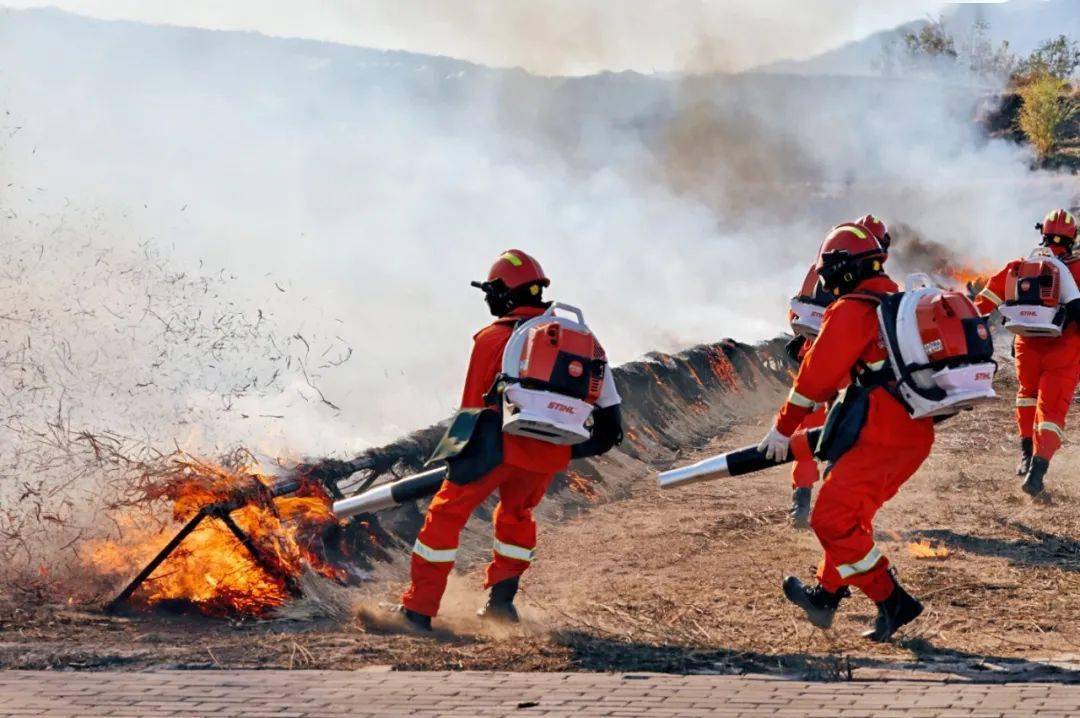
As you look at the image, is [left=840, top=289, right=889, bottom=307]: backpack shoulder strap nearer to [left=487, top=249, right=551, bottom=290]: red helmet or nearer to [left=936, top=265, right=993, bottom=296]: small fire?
[left=487, top=249, right=551, bottom=290]: red helmet

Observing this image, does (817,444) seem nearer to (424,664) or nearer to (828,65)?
(424,664)

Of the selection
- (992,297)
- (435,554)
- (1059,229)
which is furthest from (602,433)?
(1059,229)

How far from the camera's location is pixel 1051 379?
10742 millimetres

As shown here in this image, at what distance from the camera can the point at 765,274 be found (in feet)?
94.7

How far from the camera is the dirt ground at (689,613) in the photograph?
6109 millimetres

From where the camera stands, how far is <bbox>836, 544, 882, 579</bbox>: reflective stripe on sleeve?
6605 millimetres

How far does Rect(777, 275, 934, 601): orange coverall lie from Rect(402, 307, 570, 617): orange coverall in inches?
52.6

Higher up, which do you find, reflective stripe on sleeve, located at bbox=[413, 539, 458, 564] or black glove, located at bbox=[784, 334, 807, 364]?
black glove, located at bbox=[784, 334, 807, 364]

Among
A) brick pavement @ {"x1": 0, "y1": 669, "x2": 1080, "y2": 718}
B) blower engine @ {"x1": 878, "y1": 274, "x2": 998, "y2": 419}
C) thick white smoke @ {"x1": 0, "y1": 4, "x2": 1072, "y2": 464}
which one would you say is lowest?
brick pavement @ {"x1": 0, "y1": 669, "x2": 1080, "y2": 718}

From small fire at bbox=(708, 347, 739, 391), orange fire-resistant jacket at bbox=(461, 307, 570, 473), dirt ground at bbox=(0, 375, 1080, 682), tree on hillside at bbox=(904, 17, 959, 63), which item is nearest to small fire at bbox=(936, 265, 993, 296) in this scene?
small fire at bbox=(708, 347, 739, 391)

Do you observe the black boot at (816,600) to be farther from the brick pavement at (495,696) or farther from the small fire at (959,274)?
the small fire at (959,274)

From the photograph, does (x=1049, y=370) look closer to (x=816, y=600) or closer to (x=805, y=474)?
(x=805, y=474)

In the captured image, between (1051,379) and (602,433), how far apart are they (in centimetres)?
491

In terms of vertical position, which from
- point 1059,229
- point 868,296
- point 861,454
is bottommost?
point 861,454
